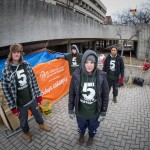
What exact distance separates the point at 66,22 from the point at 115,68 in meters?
6.83

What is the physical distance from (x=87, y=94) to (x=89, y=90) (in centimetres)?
10

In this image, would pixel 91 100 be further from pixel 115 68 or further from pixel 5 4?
pixel 5 4

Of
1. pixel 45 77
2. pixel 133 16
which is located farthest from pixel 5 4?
pixel 133 16

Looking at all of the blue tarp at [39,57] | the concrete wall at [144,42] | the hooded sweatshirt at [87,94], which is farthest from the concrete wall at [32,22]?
the concrete wall at [144,42]

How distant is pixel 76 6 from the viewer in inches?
1142

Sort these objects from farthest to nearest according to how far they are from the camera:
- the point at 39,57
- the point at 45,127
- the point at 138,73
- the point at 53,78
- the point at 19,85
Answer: the point at 138,73 → the point at 53,78 → the point at 39,57 → the point at 45,127 → the point at 19,85

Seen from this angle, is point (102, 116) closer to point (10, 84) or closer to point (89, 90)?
point (89, 90)

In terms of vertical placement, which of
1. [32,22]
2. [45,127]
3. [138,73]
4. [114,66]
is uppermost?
[32,22]

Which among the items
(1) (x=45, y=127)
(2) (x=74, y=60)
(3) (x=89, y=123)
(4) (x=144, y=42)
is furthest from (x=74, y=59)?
(4) (x=144, y=42)

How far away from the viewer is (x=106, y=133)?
3812mm

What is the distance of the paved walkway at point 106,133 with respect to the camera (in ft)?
11.4

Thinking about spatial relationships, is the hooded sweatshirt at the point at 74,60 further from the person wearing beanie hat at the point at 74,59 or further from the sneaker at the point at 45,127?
the sneaker at the point at 45,127

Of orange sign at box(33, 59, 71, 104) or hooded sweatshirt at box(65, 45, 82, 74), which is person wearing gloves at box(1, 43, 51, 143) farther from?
hooded sweatshirt at box(65, 45, 82, 74)

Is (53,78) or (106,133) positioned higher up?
(53,78)
